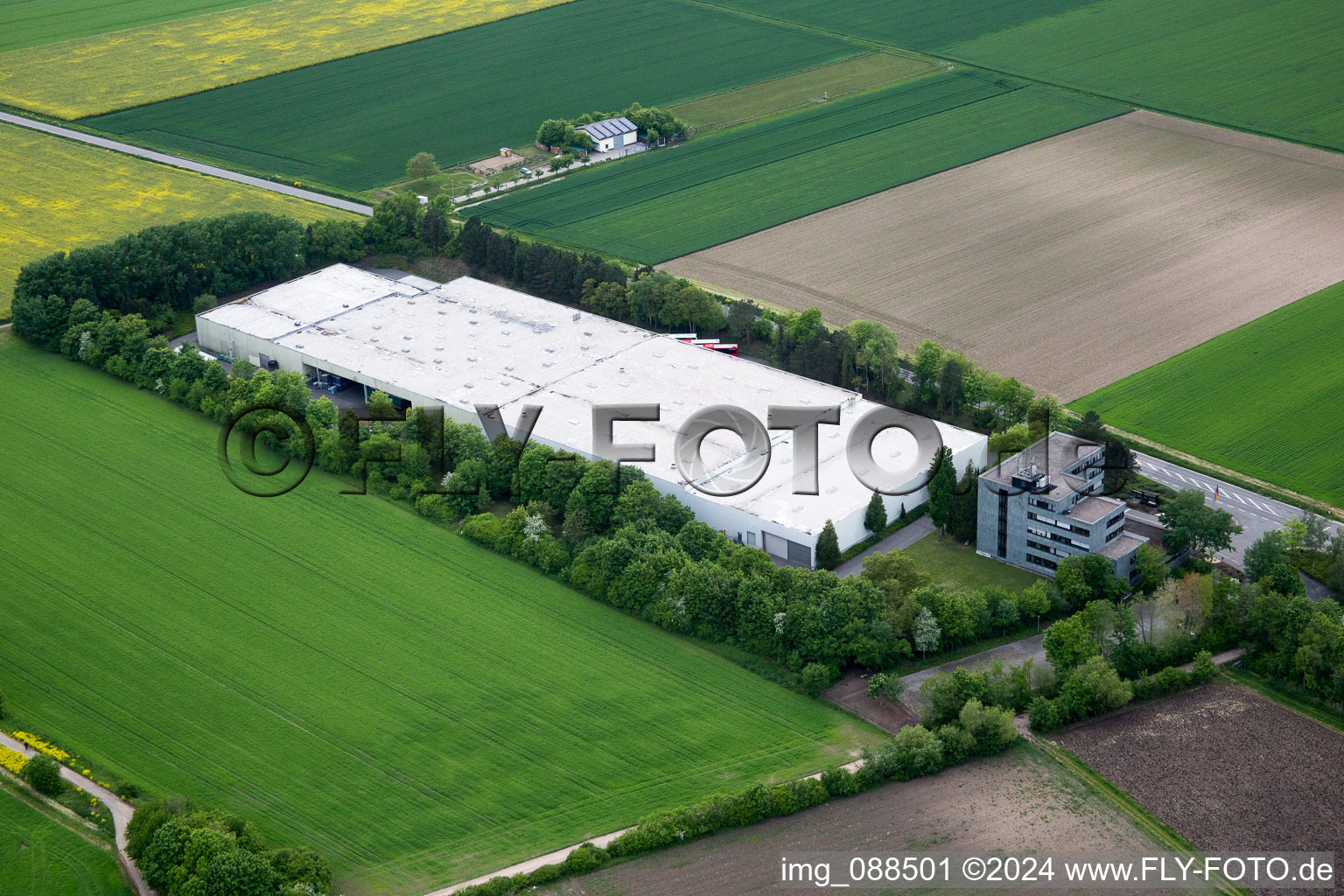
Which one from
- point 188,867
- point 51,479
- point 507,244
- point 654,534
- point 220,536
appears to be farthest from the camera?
point 507,244

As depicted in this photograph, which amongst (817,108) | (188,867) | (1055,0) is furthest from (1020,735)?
(1055,0)

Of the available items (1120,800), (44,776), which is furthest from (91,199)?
(1120,800)

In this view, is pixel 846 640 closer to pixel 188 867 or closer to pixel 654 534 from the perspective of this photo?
pixel 654 534

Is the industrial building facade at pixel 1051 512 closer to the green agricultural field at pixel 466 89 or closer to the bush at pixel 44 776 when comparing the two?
the bush at pixel 44 776

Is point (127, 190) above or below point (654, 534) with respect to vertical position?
above

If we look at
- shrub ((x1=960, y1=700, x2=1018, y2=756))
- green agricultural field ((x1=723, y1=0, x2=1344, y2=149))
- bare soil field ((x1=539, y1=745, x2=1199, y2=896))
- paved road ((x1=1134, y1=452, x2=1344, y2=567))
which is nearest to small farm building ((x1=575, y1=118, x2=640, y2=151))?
green agricultural field ((x1=723, y1=0, x2=1344, y2=149))

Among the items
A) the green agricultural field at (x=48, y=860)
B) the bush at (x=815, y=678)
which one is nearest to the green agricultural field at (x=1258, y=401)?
the bush at (x=815, y=678)
